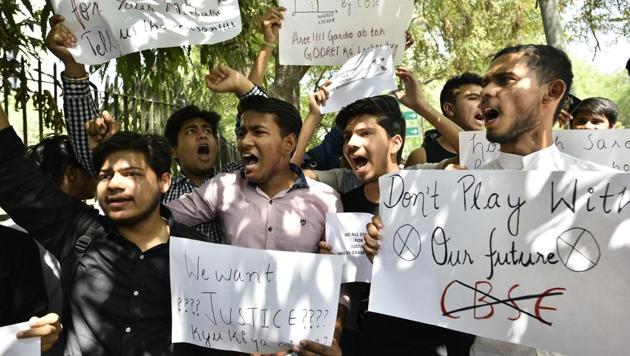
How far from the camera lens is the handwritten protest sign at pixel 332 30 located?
3846mm

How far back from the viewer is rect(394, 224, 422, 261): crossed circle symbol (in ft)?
7.75

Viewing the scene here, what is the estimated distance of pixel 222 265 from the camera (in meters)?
2.51

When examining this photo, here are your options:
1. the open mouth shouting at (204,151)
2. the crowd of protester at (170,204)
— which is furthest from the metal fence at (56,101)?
the crowd of protester at (170,204)

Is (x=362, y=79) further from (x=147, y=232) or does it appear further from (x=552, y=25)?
(x=552, y=25)

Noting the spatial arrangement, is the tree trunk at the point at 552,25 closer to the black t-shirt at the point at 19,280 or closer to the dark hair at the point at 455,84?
the dark hair at the point at 455,84

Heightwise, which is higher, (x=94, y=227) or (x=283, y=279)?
(x=94, y=227)

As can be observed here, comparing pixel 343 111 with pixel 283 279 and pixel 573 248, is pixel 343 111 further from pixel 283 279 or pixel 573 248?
pixel 573 248

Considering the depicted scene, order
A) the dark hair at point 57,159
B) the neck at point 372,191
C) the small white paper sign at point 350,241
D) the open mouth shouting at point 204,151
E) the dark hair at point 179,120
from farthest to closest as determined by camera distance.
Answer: the dark hair at point 179,120 < the open mouth shouting at point 204,151 < the dark hair at point 57,159 < the neck at point 372,191 < the small white paper sign at point 350,241

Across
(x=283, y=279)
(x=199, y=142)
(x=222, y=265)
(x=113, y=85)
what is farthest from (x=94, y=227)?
(x=113, y=85)

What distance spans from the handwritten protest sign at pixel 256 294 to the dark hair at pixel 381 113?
953mm

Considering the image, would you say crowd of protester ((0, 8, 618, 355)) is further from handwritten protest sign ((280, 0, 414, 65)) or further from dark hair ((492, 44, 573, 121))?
handwritten protest sign ((280, 0, 414, 65))

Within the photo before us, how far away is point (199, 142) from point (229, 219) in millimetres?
1220

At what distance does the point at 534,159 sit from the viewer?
240 cm

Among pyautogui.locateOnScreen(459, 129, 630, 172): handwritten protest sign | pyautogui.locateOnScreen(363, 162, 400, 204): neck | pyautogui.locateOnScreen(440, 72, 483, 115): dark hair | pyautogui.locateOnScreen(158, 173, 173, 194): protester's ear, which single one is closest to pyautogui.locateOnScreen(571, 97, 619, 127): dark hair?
pyautogui.locateOnScreen(440, 72, 483, 115): dark hair
